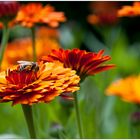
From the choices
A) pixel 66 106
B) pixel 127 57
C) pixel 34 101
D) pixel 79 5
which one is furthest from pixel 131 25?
pixel 34 101

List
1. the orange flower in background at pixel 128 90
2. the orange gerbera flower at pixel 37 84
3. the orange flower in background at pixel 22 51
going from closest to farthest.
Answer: the orange gerbera flower at pixel 37 84 < the orange flower in background at pixel 128 90 < the orange flower in background at pixel 22 51

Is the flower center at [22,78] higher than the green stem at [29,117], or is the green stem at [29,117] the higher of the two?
the flower center at [22,78]

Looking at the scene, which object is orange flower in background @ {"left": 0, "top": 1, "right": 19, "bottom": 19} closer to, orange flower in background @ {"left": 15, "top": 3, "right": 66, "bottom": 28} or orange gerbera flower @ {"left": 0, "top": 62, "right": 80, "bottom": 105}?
orange flower in background @ {"left": 15, "top": 3, "right": 66, "bottom": 28}

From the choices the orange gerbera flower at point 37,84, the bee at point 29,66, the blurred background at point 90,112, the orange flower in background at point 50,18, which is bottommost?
the blurred background at point 90,112

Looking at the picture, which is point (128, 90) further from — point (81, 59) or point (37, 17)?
point (81, 59)

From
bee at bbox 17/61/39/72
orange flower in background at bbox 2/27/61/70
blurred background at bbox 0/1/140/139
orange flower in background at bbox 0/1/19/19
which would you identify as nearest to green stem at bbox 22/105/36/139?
bee at bbox 17/61/39/72

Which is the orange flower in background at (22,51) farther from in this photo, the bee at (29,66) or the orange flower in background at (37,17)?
the bee at (29,66)

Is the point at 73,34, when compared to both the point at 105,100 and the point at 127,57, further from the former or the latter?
the point at 105,100

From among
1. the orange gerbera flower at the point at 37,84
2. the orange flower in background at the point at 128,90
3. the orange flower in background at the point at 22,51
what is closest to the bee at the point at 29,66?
the orange gerbera flower at the point at 37,84
